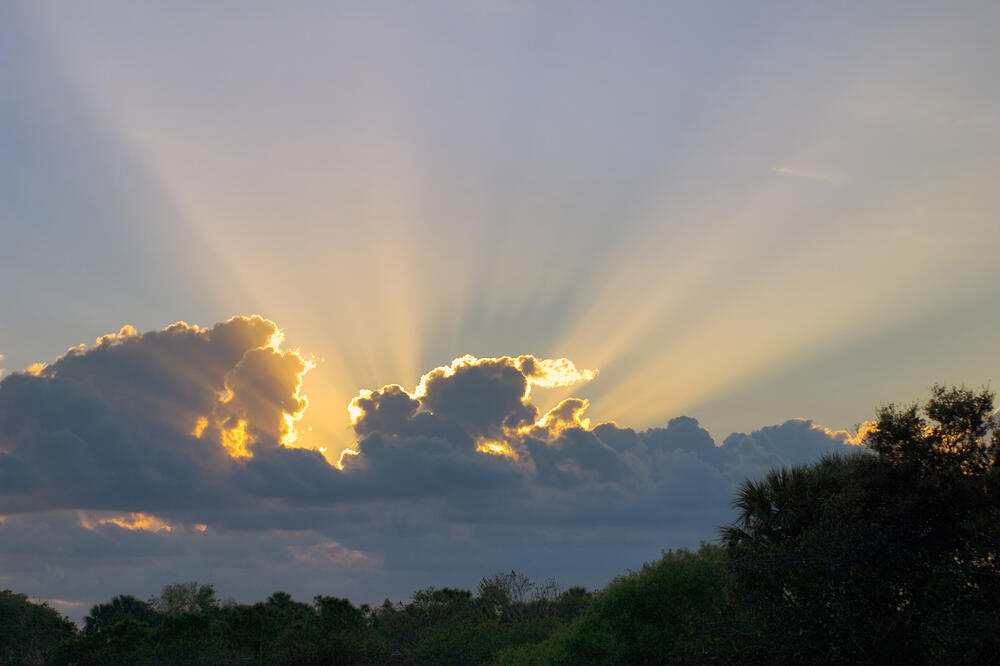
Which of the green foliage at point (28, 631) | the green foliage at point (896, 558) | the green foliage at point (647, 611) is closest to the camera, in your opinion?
the green foliage at point (896, 558)

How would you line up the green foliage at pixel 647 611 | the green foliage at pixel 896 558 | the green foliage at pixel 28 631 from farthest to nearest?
the green foliage at pixel 28 631, the green foliage at pixel 647 611, the green foliage at pixel 896 558

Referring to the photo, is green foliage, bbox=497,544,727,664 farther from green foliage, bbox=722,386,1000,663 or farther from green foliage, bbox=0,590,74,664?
green foliage, bbox=0,590,74,664

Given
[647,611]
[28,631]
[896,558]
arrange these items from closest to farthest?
1. [896,558]
2. [647,611]
3. [28,631]

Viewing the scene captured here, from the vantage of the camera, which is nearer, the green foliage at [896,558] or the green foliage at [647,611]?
the green foliage at [896,558]

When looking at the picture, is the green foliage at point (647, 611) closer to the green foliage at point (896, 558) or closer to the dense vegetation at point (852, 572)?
the dense vegetation at point (852, 572)

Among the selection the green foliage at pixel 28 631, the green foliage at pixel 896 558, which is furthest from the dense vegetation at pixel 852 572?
the green foliage at pixel 28 631

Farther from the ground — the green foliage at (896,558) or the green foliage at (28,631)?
the green foliage at (28,631)

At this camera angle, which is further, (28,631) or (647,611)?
(28,631)

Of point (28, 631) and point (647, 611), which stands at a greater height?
point (28, 631)

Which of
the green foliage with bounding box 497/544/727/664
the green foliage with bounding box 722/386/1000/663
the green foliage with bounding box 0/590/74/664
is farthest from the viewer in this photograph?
the green foliage with bounding box 0/590/74/664

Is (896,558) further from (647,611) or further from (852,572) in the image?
(647,611)

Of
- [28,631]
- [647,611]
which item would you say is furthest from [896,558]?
[28,631]

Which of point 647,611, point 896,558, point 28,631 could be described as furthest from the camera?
point 28,631

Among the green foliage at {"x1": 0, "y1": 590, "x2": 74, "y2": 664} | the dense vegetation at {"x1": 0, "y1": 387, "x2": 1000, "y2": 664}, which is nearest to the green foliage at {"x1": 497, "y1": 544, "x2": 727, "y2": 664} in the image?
the dense vegetation at {"x1": 0, "y1": 387, "x2": 1000, "y2": 664}
